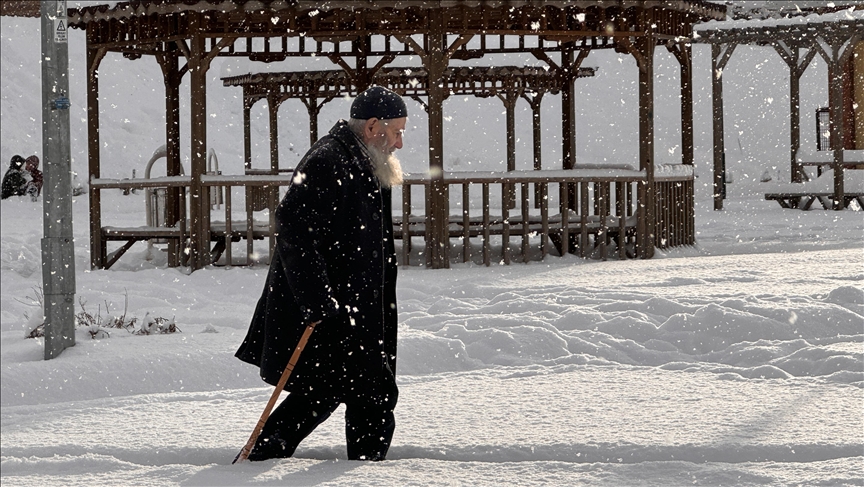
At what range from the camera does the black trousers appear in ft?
15.5

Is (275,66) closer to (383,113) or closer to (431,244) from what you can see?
(431,244)

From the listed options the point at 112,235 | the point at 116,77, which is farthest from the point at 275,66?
the point at 116,77

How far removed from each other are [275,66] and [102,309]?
12303 millimetres

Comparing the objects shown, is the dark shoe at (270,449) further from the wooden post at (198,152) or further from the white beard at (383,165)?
the wooden post at (198,152)

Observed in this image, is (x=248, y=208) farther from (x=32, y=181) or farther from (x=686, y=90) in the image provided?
(x=32, y=181)

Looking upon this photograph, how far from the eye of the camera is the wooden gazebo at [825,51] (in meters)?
20.4

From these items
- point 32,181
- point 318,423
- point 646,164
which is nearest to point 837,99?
point 646,164

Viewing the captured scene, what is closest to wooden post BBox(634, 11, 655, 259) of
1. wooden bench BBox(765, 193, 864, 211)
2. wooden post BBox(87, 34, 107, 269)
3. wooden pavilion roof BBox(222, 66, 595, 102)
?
wooden post BBox(87, 34, 107, 269)

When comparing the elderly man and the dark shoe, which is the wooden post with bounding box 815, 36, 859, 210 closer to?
the elderly man

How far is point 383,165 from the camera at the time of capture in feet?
15.4

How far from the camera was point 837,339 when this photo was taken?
779 centimetres

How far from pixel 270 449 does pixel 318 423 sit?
0.72 feet

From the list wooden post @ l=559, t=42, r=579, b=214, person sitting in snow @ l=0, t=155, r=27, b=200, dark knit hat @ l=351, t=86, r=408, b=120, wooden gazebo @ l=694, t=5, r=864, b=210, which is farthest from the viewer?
person sitting in snow @ l=0, t=155, r=27, b=200

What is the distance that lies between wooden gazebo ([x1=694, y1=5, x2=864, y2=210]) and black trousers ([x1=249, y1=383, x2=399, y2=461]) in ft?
56.2
